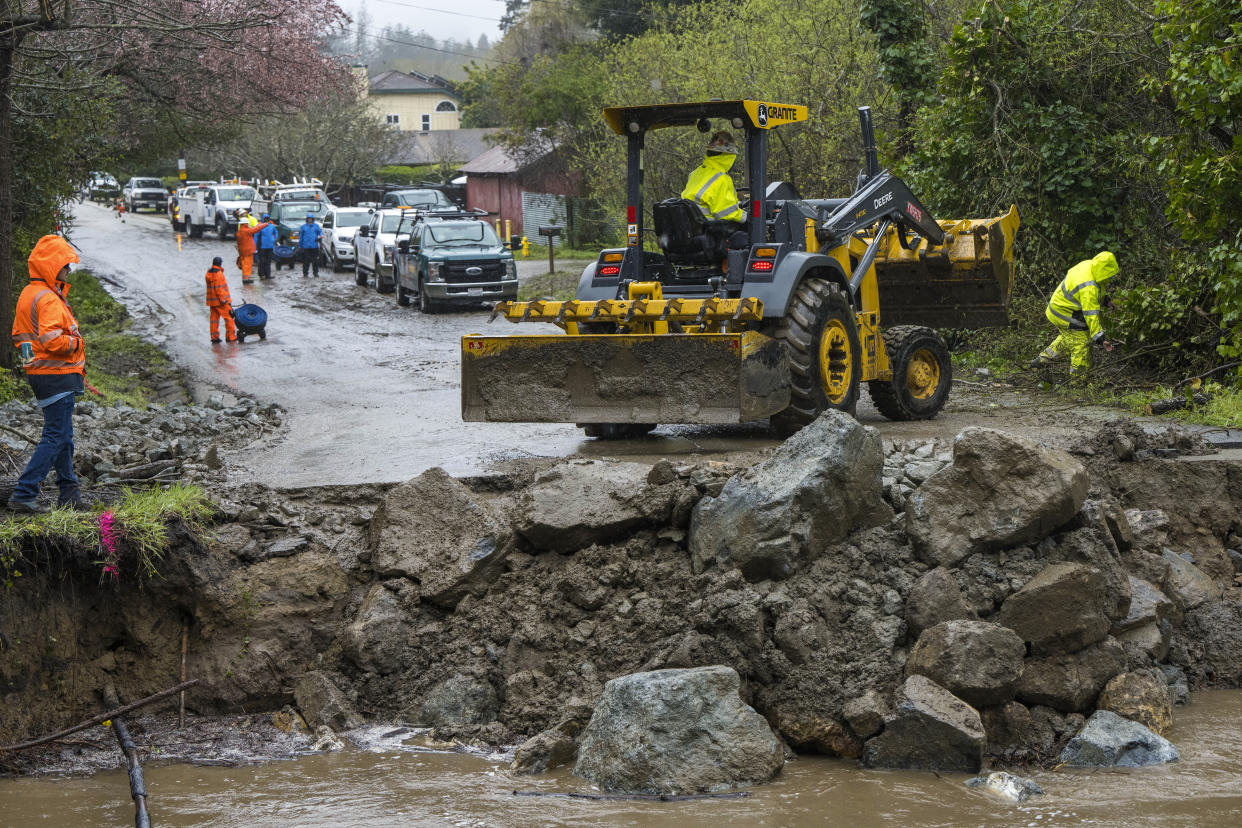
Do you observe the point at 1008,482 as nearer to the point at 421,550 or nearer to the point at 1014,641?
the point at 1014,641

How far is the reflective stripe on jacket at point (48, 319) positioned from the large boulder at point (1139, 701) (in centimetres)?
622

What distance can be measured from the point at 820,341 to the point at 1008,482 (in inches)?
128

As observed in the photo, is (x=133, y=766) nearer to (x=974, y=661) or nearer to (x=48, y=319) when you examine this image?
(x=48, y=319)

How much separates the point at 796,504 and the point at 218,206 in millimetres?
39180

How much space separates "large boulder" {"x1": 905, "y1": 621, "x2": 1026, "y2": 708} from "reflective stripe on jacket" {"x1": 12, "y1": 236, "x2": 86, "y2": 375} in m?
5.26

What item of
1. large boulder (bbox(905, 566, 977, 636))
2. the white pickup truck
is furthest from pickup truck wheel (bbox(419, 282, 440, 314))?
the white pickup truck

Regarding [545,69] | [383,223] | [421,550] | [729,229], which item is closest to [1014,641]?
[421,550]

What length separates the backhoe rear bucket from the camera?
10148 mm

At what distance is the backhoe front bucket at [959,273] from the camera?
1284cm

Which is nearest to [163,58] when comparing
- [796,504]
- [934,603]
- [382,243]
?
[382,243]

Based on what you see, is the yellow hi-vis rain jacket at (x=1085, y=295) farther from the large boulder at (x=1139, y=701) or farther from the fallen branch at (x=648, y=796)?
the fallen branch at (x=648, y=796)

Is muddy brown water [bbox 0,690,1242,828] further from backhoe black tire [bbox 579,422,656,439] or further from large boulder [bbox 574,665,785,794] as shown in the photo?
backhoe black tire [bbox 579,422,656,439]

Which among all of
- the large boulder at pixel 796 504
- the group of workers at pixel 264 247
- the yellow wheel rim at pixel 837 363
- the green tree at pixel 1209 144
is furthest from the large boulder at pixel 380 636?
the group of workers at pixel 264 247

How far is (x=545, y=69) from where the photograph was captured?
4203 cm
